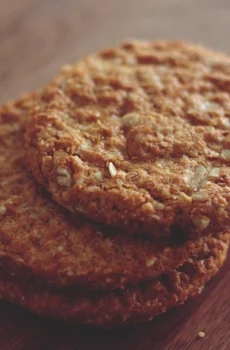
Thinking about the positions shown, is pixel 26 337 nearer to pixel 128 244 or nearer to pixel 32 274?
pixel 32 274

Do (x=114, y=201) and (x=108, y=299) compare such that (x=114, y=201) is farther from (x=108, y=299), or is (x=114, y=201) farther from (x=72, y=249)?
(x=108, y=299)

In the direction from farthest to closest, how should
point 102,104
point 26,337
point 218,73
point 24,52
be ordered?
1. point 24,52
2. point 218,73
3. point 102,104
4. point 26,337

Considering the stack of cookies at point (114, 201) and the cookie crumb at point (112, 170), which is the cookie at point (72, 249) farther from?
the cookie crumb at point (112, 170)

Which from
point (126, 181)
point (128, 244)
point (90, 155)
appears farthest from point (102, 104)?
point (128, 244)

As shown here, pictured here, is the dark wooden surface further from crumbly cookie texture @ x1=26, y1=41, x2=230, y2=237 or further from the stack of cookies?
crumbly cookie texture @ x1=26, y1=41, x2=230, y2=237

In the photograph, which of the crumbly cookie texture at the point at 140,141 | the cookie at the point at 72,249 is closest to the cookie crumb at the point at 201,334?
the cookie at the point at 72,249

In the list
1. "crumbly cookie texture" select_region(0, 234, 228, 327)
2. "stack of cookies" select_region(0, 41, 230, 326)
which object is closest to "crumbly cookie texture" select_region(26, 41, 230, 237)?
"stack of cookies" select_region(0, 41, 230, 326)
